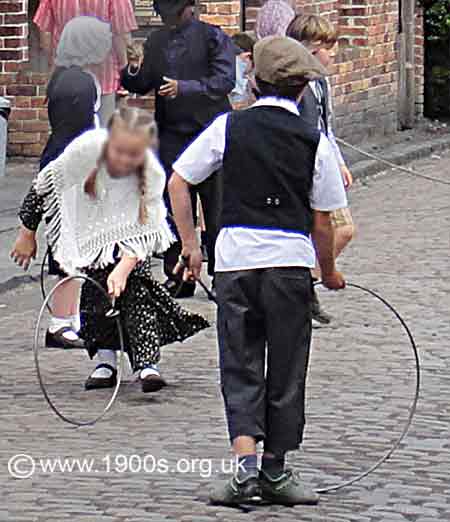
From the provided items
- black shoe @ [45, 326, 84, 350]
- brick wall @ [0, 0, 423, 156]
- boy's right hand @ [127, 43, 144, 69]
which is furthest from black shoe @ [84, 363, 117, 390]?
brick wall @ [0, 0, 423, 156]

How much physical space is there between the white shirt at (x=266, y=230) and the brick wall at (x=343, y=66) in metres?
10.3

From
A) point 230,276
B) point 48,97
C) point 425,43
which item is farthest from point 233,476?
point 425,43

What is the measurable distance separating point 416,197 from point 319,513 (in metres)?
10.4

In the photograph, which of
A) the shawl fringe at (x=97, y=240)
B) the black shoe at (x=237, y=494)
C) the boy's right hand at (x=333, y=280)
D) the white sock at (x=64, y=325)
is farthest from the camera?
the white sock at (x=64, y=325)

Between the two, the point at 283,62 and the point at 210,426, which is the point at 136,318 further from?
the point at 283,62

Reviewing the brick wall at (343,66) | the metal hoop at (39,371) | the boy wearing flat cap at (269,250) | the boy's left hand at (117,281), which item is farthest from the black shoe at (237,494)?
the brick wall at (343,66)

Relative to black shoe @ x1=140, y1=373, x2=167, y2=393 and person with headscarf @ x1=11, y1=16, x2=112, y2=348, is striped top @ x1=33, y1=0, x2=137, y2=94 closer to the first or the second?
person with headscarf @ x1=11, y1=16, x2=112, y2=348

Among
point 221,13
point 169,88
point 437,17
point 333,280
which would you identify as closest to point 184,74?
point 169,88

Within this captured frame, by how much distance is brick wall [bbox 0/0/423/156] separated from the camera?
57.2ft

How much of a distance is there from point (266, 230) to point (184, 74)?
490 cm

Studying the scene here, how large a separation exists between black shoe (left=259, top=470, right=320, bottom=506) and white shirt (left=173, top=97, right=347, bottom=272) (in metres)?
0.82

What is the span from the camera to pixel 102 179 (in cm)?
824

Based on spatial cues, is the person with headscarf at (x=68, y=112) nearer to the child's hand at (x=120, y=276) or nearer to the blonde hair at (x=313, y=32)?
the child's hand at (x=120, y=276)

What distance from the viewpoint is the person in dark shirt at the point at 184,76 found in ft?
37.5
